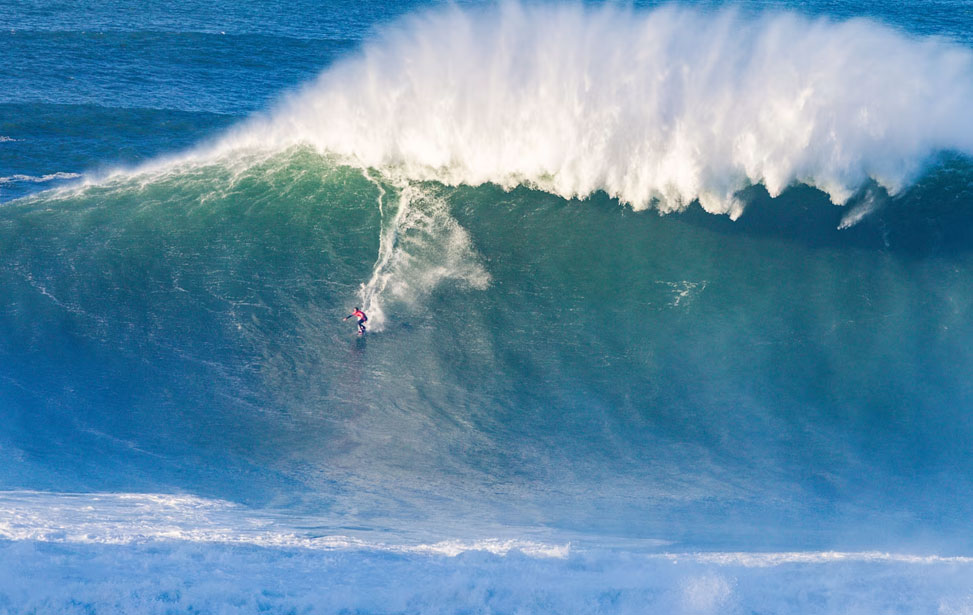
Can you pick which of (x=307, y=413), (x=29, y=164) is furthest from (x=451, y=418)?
(x=29, y=164)

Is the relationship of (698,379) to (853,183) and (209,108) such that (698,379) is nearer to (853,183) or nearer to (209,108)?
(853,183)

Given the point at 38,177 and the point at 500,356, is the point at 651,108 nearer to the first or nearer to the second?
the point at 500,356

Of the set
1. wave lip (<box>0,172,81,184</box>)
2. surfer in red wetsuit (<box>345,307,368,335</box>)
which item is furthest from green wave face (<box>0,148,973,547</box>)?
wave lip (<box>0,172,81,184</box>)

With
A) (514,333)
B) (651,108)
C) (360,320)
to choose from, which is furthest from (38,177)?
(651,108)

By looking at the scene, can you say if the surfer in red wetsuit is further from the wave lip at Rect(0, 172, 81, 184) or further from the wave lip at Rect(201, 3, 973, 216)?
the wave lip at Rect(0, 172, 81, 184)

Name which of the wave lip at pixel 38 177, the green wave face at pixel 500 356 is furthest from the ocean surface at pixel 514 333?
the wave lip at pixel 38 177

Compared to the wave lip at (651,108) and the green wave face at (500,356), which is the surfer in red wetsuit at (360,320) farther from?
the wave lip at (651,108)
